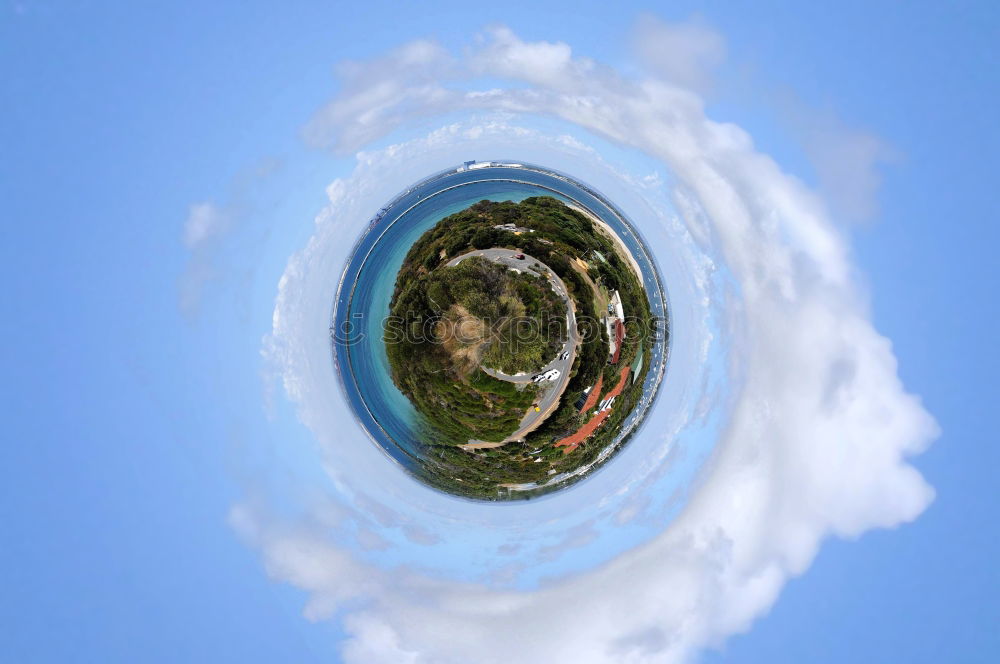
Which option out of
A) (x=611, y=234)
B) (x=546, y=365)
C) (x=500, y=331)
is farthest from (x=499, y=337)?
(x=611, y=234)

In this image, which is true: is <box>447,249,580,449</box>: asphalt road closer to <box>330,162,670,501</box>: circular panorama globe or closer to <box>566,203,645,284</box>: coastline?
A: <box>330,162,670,501</box>: circular panorama globe

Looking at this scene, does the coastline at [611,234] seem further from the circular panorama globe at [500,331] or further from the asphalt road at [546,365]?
the asphalt road at [546,365]

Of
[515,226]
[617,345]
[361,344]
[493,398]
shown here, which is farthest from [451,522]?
[515,226]

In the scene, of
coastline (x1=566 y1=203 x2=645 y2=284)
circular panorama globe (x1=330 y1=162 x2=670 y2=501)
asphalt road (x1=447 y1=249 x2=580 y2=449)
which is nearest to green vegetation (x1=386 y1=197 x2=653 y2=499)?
circular panorama globe (x1=330 y1=162 x2=670 y2=501)

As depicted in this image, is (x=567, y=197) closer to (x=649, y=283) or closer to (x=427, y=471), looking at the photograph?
(x=649, y=283)

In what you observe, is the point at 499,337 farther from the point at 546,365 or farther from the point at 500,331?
the point at 546,365

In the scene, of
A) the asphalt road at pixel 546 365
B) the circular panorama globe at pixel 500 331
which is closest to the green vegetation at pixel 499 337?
the circular panorama globe at pixel 500 331

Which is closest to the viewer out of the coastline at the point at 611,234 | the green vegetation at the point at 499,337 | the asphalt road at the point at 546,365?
the green vegetation at the point at 499,337
